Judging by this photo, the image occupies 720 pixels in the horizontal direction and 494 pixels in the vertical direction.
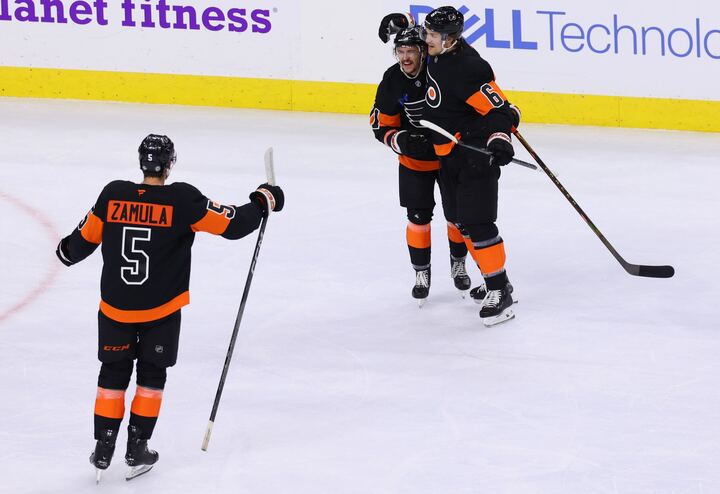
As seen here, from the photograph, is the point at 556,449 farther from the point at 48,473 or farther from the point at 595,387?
the point at 48,473

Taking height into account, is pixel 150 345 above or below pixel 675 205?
above

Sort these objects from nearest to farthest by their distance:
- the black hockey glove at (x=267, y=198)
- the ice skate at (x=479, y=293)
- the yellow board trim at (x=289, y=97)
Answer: the black hockey glove at (x=267, y=198)
the ice skate at (x=479, y=293)
the yellow board trim at (x=289, y=97)

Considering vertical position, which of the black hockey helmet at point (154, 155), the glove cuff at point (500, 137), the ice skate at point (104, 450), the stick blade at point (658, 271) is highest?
the black hockey helmet at point (154, 155)

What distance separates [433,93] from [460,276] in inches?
32.8

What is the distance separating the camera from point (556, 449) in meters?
3.71

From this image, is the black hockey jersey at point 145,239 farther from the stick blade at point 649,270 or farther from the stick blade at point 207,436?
the stick blade at point 649,270

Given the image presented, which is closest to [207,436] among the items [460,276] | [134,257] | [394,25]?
[134,257]

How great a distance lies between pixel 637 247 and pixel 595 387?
1.57 metres

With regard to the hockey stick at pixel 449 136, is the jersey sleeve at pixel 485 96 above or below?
Result: above

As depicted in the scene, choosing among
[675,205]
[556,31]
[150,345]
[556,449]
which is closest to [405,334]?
[556,449]

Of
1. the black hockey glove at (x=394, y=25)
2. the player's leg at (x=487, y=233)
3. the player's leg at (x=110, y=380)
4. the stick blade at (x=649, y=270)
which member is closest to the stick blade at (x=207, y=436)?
the player's leg at (x=110, y=380)

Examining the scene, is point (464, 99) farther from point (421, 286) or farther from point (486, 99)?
point (421, 286)

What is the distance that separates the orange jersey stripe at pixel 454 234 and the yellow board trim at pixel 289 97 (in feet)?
9.09

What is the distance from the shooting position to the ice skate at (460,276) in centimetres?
501
